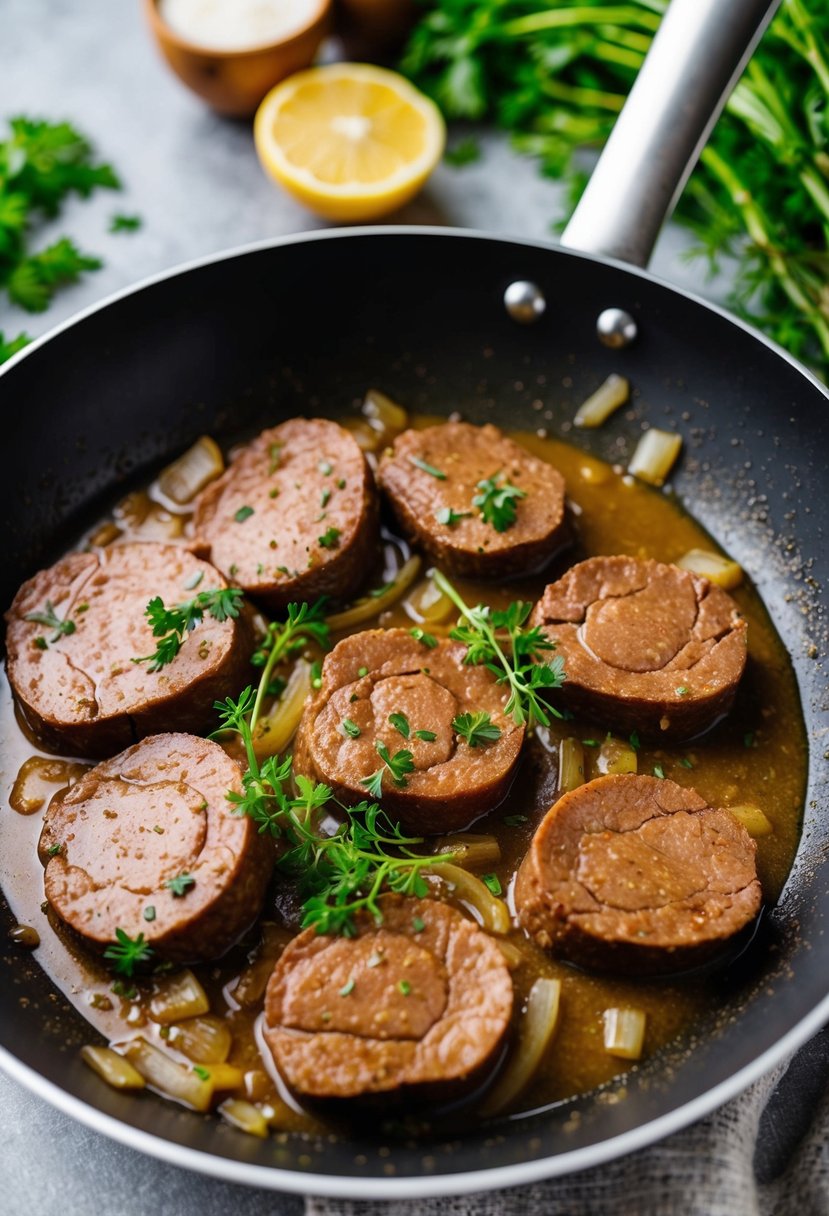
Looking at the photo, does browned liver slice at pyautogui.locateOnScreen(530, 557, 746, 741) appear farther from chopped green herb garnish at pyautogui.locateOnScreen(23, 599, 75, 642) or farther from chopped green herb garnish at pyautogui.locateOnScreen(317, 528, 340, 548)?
chopped green herb garnish at pyautogui.locateOnScreen(23, 599, 75, 642)

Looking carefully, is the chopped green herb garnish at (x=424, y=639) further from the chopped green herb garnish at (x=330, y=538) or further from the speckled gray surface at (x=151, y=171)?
the speckled gray surface at (x=151, y=171)

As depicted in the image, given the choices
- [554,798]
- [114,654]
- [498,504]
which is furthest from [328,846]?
[498,504]

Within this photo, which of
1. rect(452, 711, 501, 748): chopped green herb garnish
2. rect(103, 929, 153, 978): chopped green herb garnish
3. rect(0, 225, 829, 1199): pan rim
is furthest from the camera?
rect(452, 711, 501, 748): chopped green herb garnish

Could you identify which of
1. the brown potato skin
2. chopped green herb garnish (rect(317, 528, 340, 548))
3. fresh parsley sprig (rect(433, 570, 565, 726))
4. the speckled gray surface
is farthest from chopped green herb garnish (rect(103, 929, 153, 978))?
the speckled gray surface

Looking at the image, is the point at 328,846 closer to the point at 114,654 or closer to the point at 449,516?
the point at 114,654

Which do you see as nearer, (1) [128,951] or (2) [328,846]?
(1) [128,951]

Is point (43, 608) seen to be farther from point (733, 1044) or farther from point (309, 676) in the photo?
point (733, 1044)

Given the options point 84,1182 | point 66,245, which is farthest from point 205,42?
point 84,1182
